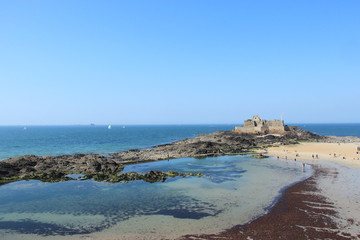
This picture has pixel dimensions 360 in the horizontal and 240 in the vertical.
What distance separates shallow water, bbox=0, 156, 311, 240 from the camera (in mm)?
18969

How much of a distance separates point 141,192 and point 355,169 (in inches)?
1279

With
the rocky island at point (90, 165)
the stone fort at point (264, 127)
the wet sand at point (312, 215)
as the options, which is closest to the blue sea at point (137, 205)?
the wet sand at point (312, 215)

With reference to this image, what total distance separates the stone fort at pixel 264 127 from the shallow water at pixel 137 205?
64821 mm

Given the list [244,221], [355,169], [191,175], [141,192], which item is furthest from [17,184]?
[355,169]

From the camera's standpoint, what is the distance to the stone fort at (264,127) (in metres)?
101

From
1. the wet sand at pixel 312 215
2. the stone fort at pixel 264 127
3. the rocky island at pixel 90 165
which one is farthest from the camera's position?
the stone fort at pixel 264 127

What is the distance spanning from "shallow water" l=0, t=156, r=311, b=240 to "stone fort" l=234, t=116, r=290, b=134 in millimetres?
64821

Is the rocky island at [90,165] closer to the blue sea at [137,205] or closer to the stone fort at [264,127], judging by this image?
the blue sea at [137,205]

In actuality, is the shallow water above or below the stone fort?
below

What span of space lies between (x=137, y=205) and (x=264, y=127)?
87.8 m

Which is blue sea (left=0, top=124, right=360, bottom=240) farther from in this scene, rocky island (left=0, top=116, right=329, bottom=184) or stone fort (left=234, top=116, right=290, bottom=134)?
stone fort (left=234, top=116, right=290, bottom=134)

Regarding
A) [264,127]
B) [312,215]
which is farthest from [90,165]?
[264,127]

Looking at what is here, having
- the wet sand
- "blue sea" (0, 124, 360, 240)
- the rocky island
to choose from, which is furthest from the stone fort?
the wet sand

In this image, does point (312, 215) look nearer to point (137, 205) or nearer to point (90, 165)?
point (137, 205)
